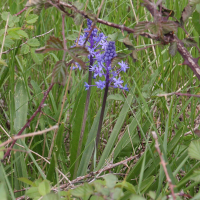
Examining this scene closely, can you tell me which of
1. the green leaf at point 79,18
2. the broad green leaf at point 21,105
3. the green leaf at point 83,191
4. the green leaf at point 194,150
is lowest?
the green leaf at point 83,191

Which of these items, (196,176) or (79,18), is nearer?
(196,176)

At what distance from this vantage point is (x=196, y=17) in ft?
4.95

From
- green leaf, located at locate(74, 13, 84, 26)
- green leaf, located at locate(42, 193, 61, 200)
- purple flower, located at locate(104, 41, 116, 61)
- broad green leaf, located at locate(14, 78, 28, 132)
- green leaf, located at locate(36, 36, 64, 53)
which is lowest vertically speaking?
green leaf, located at locate(42, 193, 61, 200)

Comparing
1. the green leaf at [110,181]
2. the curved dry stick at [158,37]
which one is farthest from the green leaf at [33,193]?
the curved dry stick at [158,37]

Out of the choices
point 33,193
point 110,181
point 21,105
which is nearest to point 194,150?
point 110,181

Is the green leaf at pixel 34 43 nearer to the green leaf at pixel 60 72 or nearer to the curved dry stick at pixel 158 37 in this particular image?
the curved dry stick at pixel 158 37

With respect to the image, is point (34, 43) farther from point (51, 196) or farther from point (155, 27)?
point (51, 196)

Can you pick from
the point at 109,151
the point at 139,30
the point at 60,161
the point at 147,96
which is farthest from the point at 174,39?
the point at 60,161

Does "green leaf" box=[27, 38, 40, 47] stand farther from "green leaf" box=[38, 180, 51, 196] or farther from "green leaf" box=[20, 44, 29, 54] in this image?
"green leaf" box=[38, 180, 51, 196]

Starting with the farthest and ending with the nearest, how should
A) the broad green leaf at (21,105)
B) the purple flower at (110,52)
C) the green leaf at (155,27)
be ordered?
the broad green leaf at (21,105) → the purple flower at (110,52) → the green leaf at (155,27)

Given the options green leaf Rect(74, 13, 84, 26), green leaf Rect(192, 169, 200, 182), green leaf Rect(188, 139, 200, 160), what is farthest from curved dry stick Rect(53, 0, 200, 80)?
green leaf Rect(192, 169, 200, 182)

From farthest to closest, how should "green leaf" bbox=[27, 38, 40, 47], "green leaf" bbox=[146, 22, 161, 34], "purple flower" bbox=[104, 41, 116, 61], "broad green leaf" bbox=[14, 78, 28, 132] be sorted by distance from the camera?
"green leaf" bbox=[27, 38, 40, 47], "broad green leaf" bbox=[14, 78, 28, 132], "purple flower" bbox=[104, 41, 116, 61], "green leaf" bbox=[146, 22, 161, 34]

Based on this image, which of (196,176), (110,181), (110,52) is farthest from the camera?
(110,52)

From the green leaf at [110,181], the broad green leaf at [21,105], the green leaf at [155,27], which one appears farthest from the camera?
the broad green leaf at [21,105]
